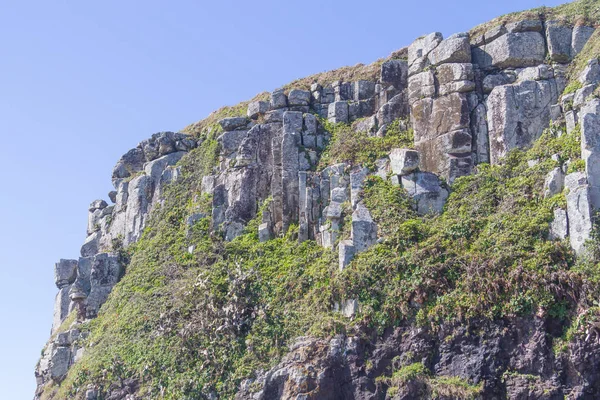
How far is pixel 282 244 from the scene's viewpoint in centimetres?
3284

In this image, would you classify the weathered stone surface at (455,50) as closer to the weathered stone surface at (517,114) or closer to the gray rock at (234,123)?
the weathered stone surface at (517,114)

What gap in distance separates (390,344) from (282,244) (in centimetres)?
805

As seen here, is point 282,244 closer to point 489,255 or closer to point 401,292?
point 401,292

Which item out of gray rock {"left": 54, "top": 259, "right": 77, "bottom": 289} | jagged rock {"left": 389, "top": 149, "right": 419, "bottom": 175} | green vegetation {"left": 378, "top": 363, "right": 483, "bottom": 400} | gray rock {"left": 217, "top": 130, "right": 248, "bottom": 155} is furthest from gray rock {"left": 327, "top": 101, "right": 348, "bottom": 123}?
gray rock {"left": 54, "top": 259, "right": 77, "bottom": 289}

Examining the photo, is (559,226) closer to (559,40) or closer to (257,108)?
(559,40)

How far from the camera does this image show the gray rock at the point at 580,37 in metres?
32.8

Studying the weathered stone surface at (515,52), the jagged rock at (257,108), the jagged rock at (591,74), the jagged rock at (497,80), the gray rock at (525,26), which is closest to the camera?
the jagged rock at (591,74)

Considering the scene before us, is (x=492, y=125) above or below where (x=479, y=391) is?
above

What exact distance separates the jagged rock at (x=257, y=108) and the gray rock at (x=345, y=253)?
1088cm

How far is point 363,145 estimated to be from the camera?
3403 cm

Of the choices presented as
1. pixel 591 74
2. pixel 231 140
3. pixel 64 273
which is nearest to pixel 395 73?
pixel 231 140

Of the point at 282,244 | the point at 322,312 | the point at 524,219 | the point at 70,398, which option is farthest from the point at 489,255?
the point at 70,398

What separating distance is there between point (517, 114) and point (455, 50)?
4.14m

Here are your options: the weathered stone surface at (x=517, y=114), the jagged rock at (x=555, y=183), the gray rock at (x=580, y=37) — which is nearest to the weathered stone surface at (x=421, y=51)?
the weathered stone surface at (x=517, y=114)
